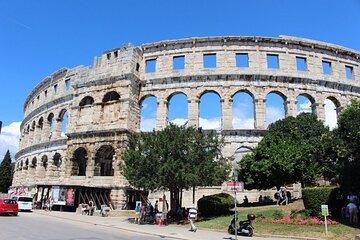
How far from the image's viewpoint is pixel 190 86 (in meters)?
30.5

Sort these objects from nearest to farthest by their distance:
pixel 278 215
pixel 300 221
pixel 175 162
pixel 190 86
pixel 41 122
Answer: pixel 300 221 → pixel 278 215 → pixel 175 162 → pixel 190 86 → pixel 41 122

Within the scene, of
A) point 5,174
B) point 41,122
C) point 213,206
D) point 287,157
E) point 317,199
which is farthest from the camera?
point 5,174

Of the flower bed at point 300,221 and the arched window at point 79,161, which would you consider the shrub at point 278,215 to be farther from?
the arched window at point 79,161

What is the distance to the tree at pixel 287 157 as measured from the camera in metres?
22.0

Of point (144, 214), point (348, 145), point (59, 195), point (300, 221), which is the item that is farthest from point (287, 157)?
point (59, 195)

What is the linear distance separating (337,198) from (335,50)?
69.0 ft

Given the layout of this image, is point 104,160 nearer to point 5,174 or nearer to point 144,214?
point 144,214

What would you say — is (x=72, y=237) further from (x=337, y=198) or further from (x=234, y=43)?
(x=234, y=43)

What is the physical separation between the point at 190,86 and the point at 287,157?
12398 millimetres

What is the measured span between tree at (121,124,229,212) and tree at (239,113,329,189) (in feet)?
12.8

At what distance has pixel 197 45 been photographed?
1248 inches

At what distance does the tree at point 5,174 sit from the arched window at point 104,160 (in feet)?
119

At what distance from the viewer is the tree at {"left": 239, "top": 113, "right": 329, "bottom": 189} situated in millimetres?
22000

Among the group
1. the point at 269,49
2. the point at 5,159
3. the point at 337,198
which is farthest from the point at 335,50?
the point at 5,159
